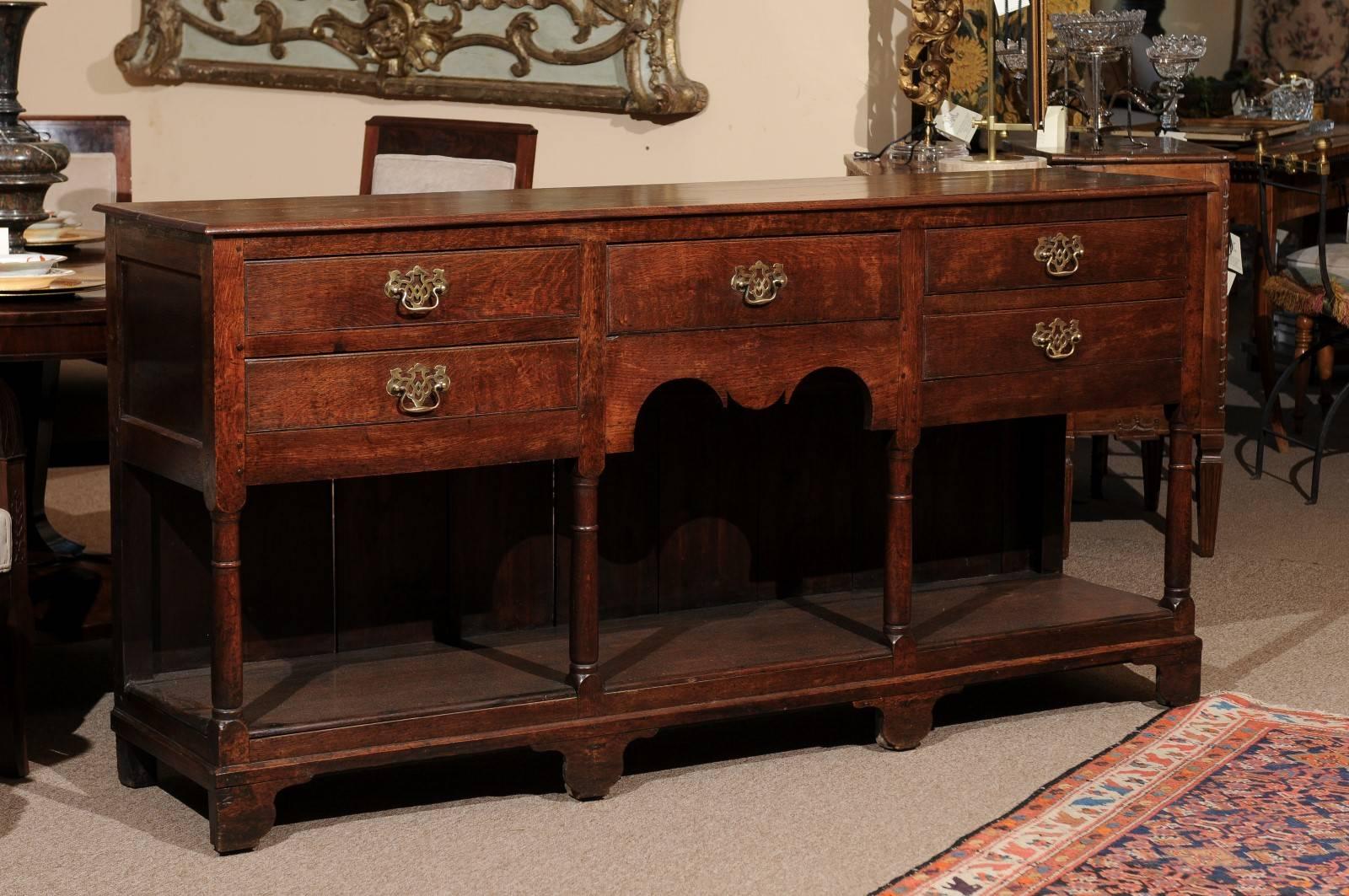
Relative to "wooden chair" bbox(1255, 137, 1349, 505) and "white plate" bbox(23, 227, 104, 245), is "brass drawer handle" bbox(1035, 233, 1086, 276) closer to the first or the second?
"white plate" bbox(23, 227, 104, 245)

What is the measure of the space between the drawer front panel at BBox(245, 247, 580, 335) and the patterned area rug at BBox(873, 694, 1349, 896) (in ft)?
3.28

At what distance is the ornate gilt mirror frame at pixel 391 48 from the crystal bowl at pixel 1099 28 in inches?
48.8

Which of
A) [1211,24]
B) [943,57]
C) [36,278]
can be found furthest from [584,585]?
[1211,24]

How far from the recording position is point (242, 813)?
8.91 feet

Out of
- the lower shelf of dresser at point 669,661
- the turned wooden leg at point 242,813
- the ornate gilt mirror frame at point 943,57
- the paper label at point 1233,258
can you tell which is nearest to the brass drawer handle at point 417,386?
the lower shelf of dresser at point 669,661

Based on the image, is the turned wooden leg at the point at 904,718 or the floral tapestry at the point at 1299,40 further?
the floral tapestry at the point at 1299,40

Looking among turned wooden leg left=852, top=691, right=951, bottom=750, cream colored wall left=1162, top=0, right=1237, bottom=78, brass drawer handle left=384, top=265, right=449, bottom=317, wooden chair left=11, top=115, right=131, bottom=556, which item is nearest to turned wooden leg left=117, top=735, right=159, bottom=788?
brass drawer handle left=384, top=265, right=449, bottom=317

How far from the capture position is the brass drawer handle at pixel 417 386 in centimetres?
267

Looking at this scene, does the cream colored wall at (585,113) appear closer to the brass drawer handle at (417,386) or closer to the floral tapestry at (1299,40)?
the brass drawer handle at (417,386)

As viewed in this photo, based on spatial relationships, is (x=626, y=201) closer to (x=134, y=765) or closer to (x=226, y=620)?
(x=226, y=620)

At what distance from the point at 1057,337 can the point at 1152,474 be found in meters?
1.94

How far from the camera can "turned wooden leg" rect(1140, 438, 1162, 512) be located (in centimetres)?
491

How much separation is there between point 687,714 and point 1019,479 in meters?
1.06

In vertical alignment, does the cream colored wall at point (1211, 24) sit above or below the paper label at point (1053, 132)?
above
